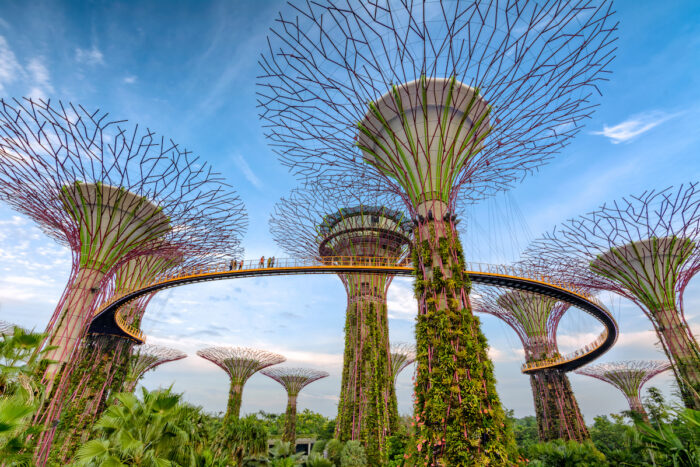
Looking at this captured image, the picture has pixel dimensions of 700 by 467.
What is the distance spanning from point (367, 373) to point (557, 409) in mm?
17537

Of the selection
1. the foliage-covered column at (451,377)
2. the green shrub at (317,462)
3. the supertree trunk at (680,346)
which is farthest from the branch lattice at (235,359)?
the supertree trunk at (680,346)

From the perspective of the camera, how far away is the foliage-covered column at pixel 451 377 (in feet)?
27.7

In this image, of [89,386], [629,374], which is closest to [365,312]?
[89,386]

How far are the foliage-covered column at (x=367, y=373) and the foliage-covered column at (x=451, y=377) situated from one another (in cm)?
1129

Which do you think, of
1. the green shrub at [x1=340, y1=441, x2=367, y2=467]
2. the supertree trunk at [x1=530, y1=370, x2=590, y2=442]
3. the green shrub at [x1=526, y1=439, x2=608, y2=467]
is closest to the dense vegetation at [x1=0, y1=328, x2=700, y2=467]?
the green shrub at [x1=526, y1=439, x2=608, y2=467]

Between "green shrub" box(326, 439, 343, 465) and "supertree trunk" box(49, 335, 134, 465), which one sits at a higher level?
"supertree trunk" box(49, 335, 134, 465)

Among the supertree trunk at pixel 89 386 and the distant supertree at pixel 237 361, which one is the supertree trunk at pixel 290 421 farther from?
the supertree trunk at pixel 89 386

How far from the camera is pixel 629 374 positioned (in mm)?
37312

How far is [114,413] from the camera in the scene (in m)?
7.84

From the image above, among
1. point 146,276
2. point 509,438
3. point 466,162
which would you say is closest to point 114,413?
point 509,438

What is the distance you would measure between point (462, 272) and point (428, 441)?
16.5 ft

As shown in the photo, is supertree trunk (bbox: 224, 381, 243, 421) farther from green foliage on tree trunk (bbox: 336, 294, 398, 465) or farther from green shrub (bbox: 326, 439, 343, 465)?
green shrub (bbox: 326, 439, 343, 465)

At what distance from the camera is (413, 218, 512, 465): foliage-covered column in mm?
8453

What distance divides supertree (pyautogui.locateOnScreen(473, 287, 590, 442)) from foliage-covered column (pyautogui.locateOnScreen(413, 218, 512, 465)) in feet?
62.1
